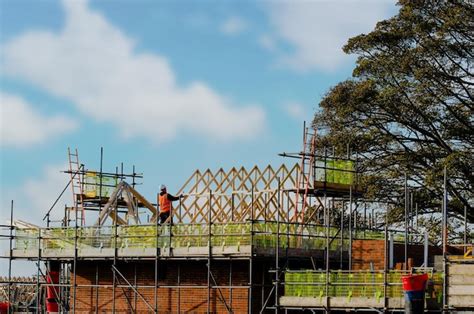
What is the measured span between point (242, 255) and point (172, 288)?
433 cm

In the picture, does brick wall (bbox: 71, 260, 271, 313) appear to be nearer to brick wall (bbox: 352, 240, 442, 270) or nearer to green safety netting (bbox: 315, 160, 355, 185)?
brick wall (bbox: 352, 240, 442, 270)

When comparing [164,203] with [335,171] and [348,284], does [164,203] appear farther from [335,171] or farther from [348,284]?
[348,284]

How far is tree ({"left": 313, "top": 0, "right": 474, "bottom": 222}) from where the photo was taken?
4850 centimetres

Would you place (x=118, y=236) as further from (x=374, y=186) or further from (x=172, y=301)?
(x=374, y=186)

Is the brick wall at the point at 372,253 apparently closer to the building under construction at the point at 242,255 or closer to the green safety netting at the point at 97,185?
the building under construction at the point at 242,255

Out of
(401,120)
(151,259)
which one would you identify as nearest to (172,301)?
(151,259)

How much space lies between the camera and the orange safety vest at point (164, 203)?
40781 millimetres

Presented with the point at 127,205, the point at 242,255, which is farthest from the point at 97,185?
the point at 242,255

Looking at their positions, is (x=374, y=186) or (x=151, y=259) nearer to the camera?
(x=151, y=259)

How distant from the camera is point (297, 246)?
3769 centimetres

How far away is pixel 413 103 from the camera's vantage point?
49.0 meters

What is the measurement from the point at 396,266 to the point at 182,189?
1177 cm

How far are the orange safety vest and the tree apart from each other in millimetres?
10640

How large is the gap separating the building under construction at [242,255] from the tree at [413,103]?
2.69 m
